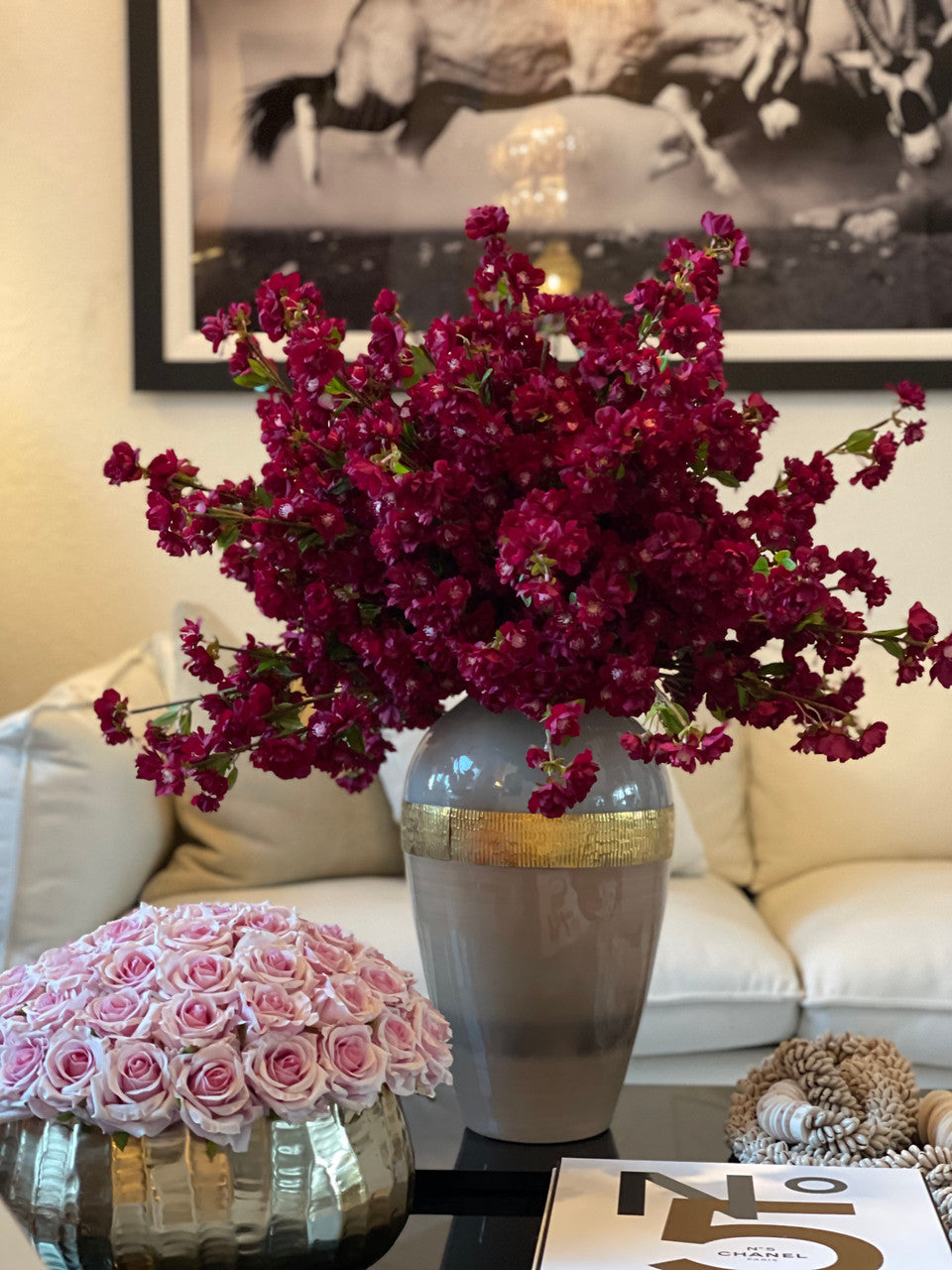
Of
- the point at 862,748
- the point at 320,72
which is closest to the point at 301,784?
the point at 862,748

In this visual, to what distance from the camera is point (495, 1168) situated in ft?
2.92

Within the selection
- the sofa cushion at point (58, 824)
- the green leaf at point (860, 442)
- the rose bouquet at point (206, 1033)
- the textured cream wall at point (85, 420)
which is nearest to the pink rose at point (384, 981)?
the rose bouquet at point (206, 1033)

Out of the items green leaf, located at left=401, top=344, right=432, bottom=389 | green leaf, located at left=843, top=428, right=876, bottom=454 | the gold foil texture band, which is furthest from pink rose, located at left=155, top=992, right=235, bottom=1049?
green leaf, located at left=843, top=428, right=876, bottom=454

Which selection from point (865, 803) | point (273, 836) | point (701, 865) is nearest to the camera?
point (273, 836)

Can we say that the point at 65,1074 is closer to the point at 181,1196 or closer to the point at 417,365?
the point at 181,1196

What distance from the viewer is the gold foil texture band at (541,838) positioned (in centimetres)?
88

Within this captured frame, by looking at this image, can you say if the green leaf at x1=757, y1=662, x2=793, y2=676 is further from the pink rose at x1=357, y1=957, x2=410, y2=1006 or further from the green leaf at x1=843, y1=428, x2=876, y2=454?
the pink rose at x1=357, y1=957, x2=410, y2=1006

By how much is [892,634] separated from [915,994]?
3.28 feet

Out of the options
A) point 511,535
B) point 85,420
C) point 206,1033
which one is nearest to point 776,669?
point 511,535

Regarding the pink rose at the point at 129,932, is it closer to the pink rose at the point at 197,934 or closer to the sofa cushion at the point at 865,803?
the pink rose at the point at 197,934

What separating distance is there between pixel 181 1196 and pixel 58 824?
1.11 metres

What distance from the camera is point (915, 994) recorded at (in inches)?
66.2

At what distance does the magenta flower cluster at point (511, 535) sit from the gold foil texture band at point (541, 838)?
0.14ft

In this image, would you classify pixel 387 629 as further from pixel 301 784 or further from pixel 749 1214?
pixel 301 784
